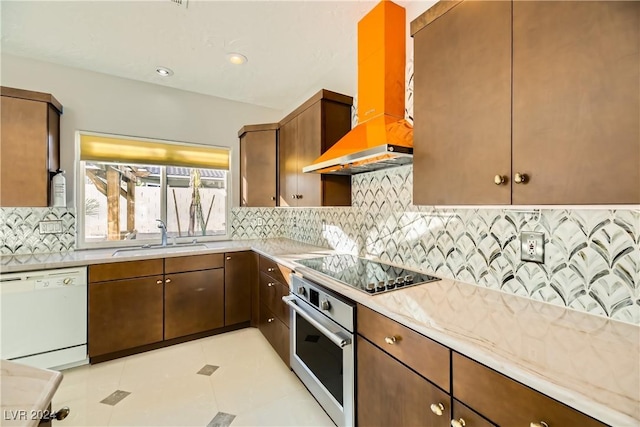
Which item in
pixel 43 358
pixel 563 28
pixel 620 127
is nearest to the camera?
pixel 620 127

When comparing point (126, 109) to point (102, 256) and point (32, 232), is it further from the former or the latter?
point (102, 256)

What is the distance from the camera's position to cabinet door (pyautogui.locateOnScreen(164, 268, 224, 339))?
2527 millimetres

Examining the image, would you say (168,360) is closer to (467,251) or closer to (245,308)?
(245,308)

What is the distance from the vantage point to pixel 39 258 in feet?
7.42

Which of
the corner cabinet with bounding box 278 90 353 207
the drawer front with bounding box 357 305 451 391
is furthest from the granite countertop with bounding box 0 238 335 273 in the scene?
the drawer front with bounding box 357 305 451 391

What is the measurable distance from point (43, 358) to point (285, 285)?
6.29 feet

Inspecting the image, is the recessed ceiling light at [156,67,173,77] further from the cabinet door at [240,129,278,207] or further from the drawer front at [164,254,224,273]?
the drawer front at [164,254,224,273]

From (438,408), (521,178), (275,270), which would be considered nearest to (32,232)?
(275,270)

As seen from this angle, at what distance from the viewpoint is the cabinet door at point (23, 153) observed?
7.01ft

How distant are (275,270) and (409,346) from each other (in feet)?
4.82

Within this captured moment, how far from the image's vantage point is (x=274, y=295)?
2.39 metres

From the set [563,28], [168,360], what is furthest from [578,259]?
[168,360]

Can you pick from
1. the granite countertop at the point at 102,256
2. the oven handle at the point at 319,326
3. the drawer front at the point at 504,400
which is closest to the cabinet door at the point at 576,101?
the drawer front at the point at 504,400

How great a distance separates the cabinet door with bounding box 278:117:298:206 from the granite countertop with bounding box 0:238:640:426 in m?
1.35
